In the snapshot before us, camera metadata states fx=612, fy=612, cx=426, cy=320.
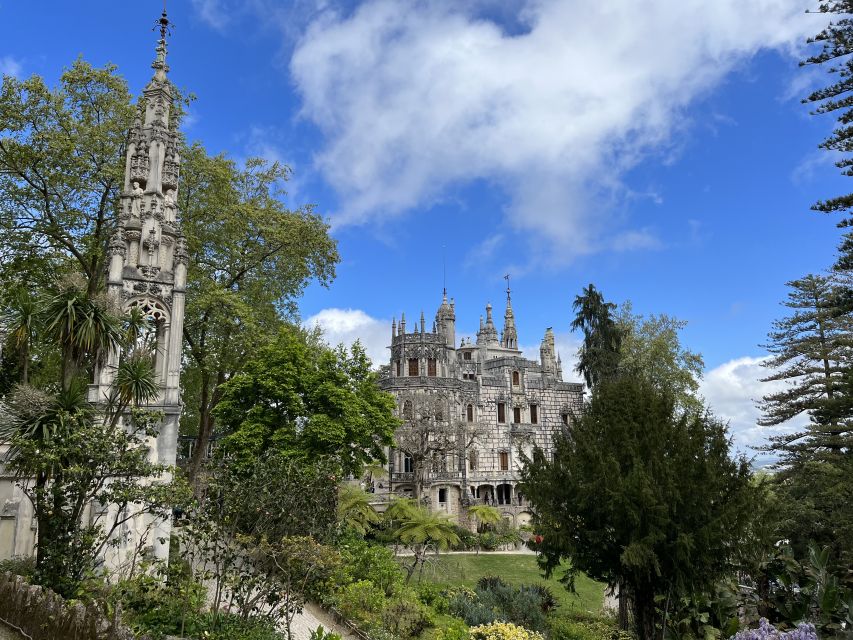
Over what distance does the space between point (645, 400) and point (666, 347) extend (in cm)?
1882

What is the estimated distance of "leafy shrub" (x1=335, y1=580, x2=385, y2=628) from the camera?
15.5 meters

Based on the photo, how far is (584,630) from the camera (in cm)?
1723

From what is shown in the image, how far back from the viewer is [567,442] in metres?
16.7

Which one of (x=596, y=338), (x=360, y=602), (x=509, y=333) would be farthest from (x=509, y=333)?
(x=360, y=602)

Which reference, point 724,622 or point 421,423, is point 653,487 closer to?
point 724,622

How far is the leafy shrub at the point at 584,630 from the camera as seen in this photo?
53.2 ft

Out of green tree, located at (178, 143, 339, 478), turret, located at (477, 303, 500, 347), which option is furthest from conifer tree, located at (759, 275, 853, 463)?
turret, located at (477, 303, 500, 347)

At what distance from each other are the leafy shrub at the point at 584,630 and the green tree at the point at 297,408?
935cm

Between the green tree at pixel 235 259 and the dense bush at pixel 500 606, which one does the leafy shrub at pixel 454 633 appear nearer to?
the dense bush at pixel 500 606

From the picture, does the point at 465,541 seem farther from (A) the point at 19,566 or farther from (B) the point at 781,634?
(B) the point at 781,634

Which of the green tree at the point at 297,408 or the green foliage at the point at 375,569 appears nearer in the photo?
the green foliage at the point at 375,569

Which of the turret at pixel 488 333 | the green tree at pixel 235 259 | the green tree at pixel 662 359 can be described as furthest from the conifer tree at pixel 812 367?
the turret at pixel 488 333

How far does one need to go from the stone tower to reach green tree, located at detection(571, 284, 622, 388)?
25.3 m

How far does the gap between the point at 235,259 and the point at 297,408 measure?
6.90m
